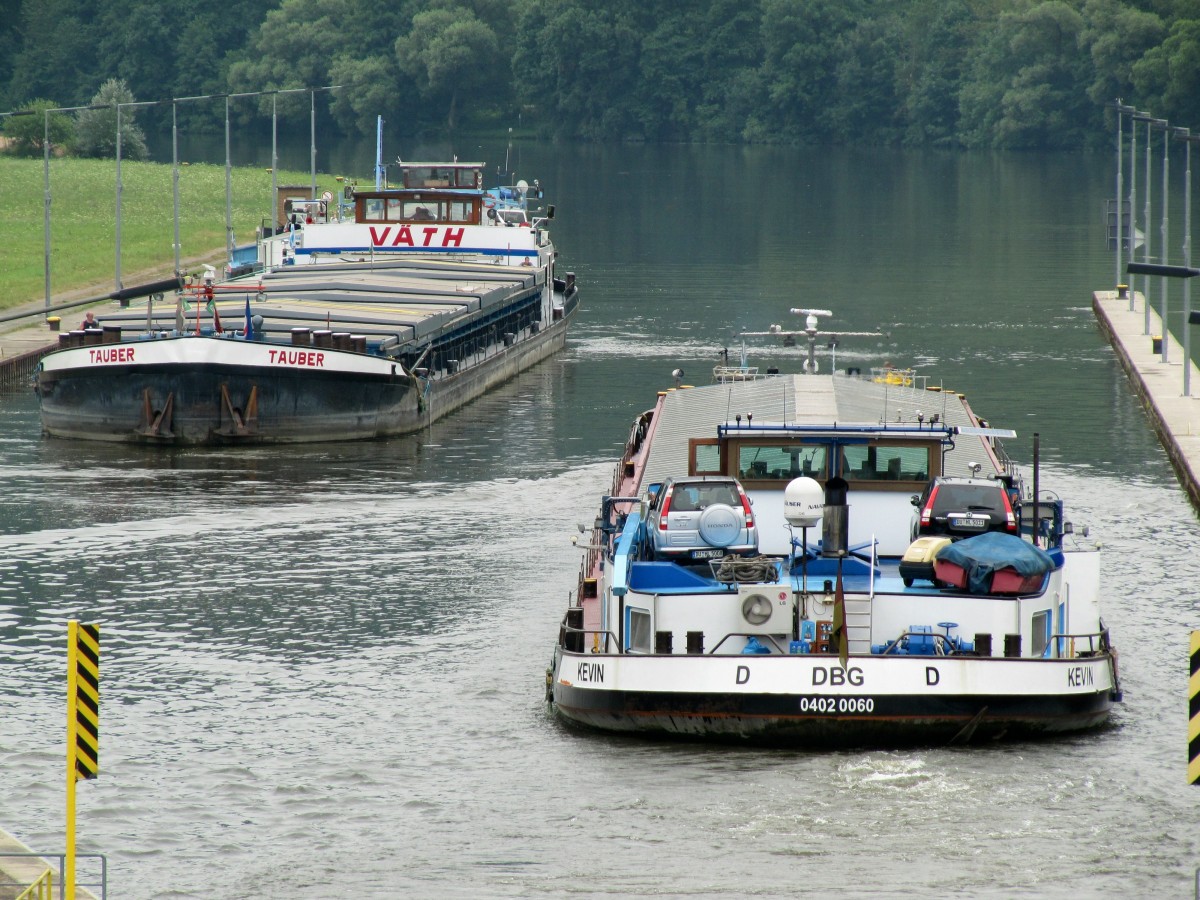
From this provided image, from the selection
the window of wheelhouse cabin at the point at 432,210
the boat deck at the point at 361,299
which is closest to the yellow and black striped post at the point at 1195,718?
the boat deck at the point at 361,299

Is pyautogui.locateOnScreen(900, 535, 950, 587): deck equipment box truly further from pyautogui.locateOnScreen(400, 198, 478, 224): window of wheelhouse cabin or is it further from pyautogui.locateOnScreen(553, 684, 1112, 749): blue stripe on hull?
pyautogui.locateOnScreen(400, 198, 478, 224): window of wheelhouse cabin

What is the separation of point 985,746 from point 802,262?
74.2 m

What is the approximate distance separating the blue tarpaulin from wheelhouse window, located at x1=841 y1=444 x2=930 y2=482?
14.4 feet

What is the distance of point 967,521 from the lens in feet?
98.9

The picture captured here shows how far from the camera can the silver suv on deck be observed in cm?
2984

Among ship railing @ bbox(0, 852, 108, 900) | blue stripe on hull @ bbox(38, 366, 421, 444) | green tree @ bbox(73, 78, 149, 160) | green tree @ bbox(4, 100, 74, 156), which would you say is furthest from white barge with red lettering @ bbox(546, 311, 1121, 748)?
green tree @ bbox(4, 100, 74, 156)

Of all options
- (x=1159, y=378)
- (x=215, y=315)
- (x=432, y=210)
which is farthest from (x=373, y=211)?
(x=1159, y=378)

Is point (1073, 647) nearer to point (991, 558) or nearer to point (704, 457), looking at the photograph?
point (991, 558)

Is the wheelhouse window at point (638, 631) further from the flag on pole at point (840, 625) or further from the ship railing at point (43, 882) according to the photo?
the ship railing at point (43, 882)

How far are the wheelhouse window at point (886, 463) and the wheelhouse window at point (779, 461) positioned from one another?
54cm

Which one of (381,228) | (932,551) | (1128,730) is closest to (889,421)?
(932,551)

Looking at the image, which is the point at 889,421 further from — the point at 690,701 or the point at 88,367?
the point at 88,367

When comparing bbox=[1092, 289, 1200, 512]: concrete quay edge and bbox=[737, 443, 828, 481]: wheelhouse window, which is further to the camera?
bbox=[1092, 289, 1200, 512]: concrete quay edge

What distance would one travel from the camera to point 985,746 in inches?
1081
